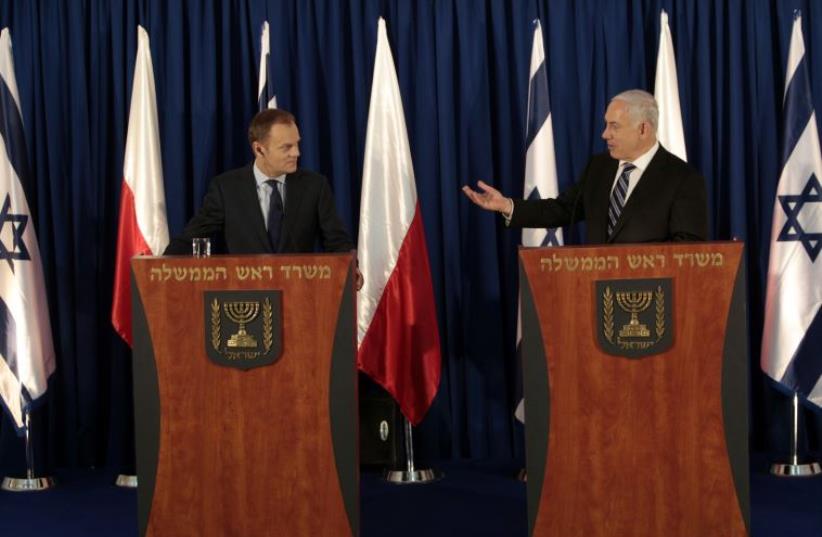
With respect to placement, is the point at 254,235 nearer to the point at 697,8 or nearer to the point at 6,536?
the point at 6,536

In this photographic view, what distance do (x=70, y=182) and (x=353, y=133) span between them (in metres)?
1.56

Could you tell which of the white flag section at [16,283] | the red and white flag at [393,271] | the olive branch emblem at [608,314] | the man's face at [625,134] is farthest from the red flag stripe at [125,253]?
the olive branch emblem at [608,314]

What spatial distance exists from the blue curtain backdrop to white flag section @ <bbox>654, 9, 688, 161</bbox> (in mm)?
366

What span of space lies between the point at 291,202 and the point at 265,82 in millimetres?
1289

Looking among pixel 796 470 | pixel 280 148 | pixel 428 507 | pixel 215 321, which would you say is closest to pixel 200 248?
pixel 215 321

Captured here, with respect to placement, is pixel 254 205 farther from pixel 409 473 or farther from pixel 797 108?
pixel 797 108

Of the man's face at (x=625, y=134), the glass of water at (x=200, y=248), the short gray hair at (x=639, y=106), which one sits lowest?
the glass of water at (x=200, y=248)

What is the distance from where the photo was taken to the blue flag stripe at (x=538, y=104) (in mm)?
6082

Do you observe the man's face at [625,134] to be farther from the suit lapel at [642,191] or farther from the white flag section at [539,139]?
the white flag section at [539,139]

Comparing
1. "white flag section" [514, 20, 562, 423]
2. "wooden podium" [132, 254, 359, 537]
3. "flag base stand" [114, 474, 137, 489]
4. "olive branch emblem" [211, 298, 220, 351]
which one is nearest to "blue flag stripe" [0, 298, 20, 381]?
"flag base stand" [114, 474, 137, 489]

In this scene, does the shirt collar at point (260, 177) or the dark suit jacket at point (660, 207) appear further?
the shirt collar at point (260, 177)

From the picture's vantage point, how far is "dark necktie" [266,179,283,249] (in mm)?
5023

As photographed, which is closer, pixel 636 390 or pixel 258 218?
pixel 636 390

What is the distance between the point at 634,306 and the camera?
12.7ft
